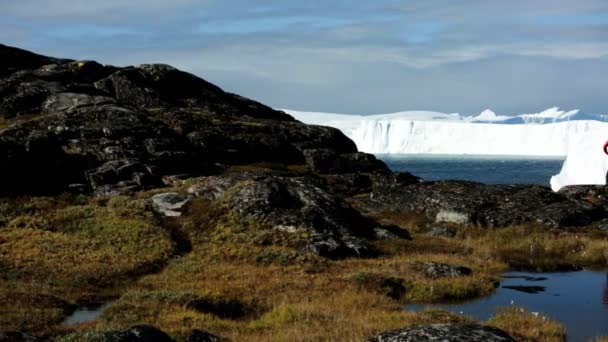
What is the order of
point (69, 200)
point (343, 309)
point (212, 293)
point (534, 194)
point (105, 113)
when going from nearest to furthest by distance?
point (343, 309)
point (212, 293)
point (69, 200)
point (534, 194)
point (105, 113)

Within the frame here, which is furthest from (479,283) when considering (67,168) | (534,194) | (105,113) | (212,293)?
(105,113)

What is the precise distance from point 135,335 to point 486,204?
118ft

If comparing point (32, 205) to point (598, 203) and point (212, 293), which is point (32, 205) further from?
point (598, 203)

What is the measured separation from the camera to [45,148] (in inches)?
1989

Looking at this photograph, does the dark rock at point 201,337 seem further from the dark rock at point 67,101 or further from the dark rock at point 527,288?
the dark rock at point 67,101

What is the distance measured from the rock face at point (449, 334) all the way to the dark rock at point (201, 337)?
562 centimetres

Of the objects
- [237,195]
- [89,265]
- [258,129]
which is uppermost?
[258,129]

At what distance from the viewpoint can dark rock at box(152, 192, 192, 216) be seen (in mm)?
41531

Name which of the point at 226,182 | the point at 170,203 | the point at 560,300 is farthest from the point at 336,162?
the point at 560,300

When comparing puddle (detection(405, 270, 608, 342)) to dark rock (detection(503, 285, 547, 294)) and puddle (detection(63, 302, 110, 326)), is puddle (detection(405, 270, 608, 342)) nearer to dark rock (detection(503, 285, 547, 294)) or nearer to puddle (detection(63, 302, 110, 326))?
dark rock (detection(503, 285, 547, 294))

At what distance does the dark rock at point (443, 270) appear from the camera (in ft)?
101

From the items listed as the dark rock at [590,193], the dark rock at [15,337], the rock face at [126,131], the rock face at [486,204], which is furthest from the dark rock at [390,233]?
the dark rock at [15,337]

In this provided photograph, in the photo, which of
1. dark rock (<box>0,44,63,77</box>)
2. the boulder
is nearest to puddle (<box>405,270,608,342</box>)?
the boulder

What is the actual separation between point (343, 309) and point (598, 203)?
34.3 metres
